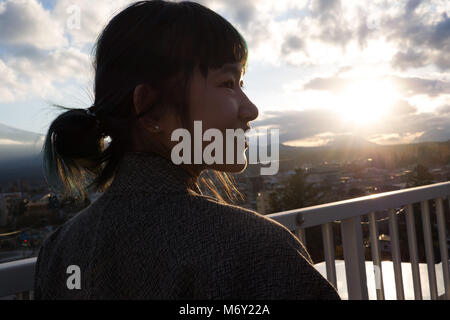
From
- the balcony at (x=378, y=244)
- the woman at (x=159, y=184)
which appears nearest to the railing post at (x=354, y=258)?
the balcony at (x=378, y=244)

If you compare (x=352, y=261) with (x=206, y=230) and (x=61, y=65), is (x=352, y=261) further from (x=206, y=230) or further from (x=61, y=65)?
(x=61, y=65)

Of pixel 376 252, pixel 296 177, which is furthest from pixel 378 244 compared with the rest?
pixel 296 177

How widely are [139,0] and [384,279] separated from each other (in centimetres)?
179

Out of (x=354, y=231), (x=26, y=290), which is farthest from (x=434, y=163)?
(x=26, y=290)

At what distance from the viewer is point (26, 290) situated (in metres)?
0.76

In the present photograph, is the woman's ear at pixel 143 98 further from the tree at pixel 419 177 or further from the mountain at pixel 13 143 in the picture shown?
the tree at pixel 419 177

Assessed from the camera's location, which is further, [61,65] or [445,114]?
[445,114]

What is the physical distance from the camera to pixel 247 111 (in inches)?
27.0

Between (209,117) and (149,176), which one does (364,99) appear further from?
(149,176)

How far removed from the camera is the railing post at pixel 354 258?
59.4 inches

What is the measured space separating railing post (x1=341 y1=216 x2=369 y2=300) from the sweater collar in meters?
1.14

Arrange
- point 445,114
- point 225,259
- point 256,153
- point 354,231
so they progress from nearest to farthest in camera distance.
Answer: point 225,259 → point 256,153 → point 354,231 → point 445,114

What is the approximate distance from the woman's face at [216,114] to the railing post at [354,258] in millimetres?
1034

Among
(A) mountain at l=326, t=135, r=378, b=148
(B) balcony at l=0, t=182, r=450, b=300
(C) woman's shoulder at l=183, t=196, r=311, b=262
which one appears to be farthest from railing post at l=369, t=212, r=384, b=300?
(C) woman's shoulder at l=183, t=196, r=311, b=262
